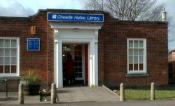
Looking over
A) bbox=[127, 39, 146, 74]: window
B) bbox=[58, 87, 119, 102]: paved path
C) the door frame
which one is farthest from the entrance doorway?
bbox=[127, 39, 146, 74]: window

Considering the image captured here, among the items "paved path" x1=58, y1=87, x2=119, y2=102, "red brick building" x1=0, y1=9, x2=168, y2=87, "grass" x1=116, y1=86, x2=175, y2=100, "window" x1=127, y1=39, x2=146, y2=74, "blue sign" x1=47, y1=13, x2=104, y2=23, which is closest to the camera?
"paved path" x1=58, y1=87, x2=119, y2=102

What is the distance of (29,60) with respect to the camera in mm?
30109

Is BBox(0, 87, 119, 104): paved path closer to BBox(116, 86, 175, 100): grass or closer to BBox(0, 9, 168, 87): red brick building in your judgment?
BBox(116, 86, 175, 100): grass

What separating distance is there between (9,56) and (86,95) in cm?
548

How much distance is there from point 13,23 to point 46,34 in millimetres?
1987

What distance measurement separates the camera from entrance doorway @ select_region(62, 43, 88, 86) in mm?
31891

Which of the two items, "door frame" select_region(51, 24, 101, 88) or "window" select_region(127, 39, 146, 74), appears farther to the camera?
"window" select_region(127, 39, 146, 74)

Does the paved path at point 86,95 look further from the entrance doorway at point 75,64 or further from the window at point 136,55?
the window at point 136,55

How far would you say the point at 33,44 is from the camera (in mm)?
30109

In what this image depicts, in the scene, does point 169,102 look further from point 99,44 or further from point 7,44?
point 7,44

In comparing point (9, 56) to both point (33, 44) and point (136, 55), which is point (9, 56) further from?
point (136, 55)

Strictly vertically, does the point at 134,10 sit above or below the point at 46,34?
above

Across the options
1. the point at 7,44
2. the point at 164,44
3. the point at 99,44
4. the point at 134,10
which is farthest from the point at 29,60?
the point at 134,10

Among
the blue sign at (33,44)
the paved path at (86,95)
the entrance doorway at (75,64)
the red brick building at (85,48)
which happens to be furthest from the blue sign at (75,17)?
the paved path at (86,95)
